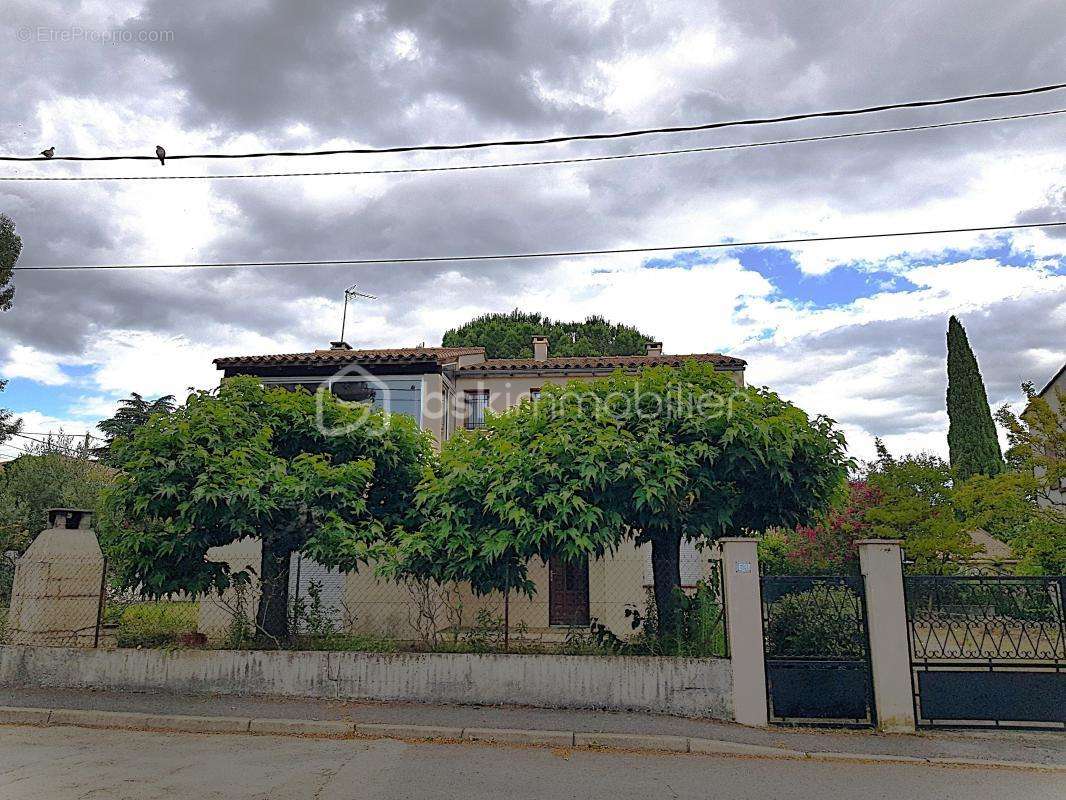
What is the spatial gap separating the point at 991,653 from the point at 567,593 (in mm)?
8742

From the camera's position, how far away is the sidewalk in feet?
22.4

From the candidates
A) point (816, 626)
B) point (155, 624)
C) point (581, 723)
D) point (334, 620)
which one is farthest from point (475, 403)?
point (816, 626)

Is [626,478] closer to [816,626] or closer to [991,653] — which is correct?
[816,626]

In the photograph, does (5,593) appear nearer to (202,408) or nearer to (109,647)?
(109,647)

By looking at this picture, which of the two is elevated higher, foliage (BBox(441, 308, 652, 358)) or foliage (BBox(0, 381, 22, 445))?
foliage (BBox(441, 308, 652, 358))

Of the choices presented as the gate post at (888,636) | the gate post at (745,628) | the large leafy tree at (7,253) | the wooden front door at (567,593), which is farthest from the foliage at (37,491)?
the gate post at (888,636)

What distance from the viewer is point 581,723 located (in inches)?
298

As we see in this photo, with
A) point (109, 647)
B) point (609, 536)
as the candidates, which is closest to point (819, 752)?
point (609, 536)

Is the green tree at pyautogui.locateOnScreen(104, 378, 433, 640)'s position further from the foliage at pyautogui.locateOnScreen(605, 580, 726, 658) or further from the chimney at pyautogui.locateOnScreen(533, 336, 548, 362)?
the chimney at pyautogui.locateOnScreen(533, 336, 548, 362)

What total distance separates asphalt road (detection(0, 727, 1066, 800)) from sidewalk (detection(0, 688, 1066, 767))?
344 millimetres

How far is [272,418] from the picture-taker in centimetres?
1002

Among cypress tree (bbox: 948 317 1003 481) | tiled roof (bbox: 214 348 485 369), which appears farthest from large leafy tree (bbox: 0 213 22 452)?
cypress tree (bbox: 948 317 1003 481)

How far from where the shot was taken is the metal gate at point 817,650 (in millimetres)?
7559

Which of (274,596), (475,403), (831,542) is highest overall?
(475,403)
